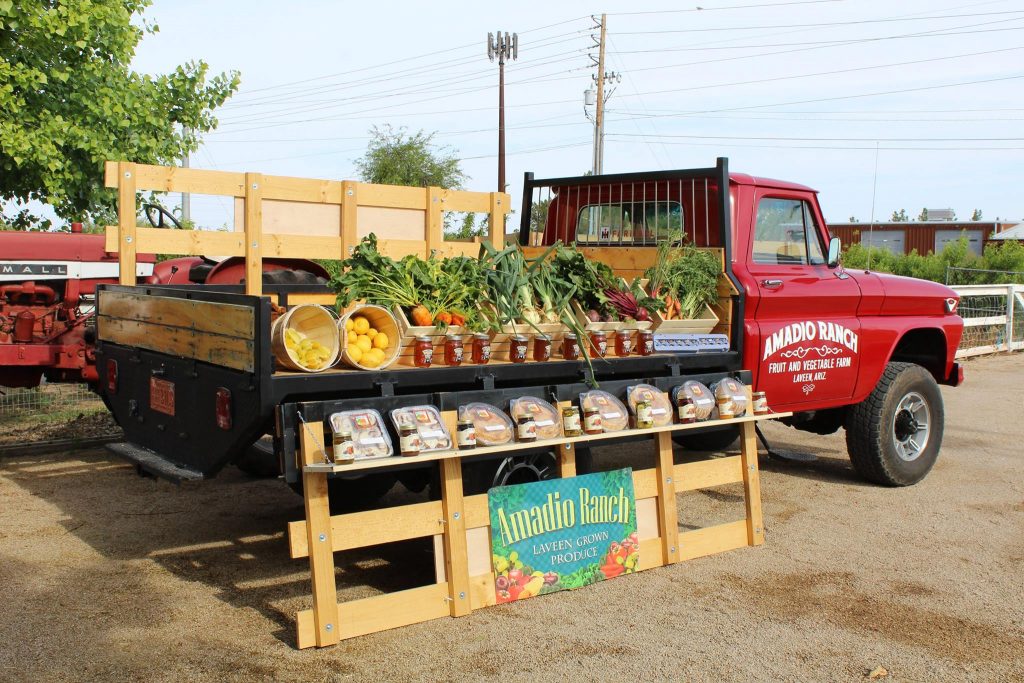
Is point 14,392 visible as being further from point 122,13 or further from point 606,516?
point 606,516

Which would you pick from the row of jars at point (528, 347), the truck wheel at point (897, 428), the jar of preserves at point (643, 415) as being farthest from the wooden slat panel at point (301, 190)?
the truck wheel at point (897, 428)

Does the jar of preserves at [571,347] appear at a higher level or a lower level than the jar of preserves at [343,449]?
higher

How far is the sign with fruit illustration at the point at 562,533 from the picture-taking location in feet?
16.2

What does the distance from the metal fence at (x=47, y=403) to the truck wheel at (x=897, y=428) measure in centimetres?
696

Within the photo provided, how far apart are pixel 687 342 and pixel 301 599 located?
2630mm

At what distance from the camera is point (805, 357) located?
678 cm

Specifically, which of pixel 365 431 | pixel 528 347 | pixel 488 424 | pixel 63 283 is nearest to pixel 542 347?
pixel 528 347

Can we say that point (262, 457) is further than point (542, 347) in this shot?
No

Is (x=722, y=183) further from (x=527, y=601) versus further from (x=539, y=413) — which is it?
(x=527, y=601)

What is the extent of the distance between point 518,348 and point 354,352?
0.92m

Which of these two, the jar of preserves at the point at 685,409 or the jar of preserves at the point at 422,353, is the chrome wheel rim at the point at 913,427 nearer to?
the jar of preserves at the point at 685,409

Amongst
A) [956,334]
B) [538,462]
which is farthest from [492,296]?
[956,334]

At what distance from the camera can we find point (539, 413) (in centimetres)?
504

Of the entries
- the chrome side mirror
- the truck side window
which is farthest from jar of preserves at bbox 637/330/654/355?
the chrome side mirror
